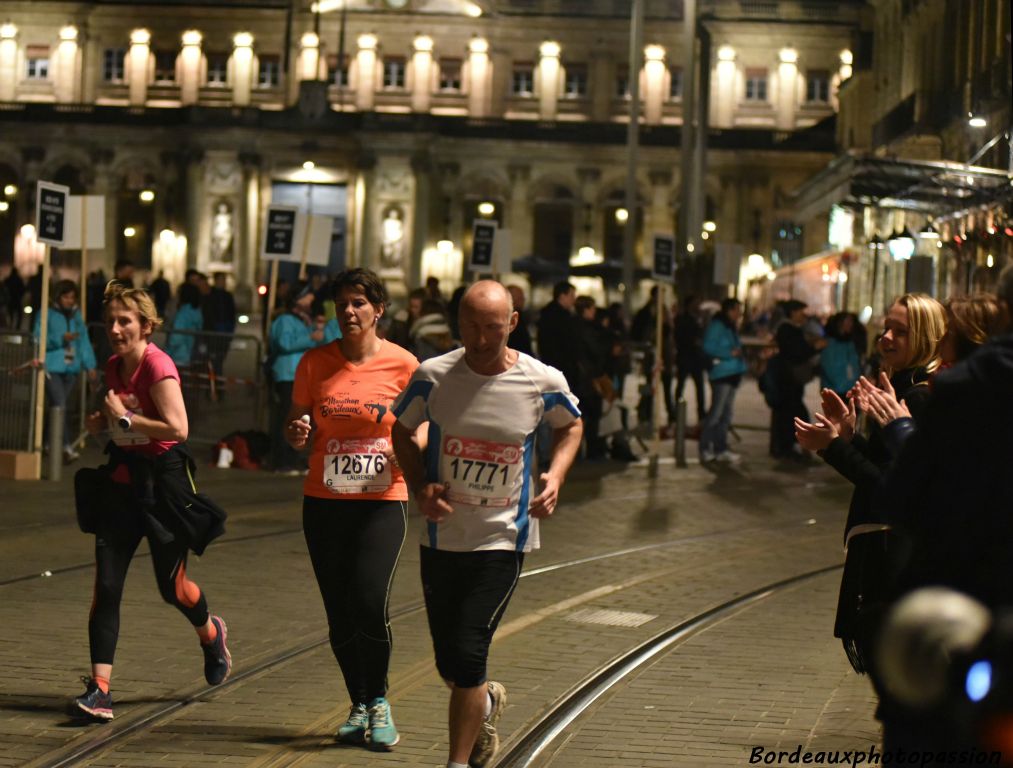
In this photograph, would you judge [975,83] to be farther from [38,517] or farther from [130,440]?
[130,440]

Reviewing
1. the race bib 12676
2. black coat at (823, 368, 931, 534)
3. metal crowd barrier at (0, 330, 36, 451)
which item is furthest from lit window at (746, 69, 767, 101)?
black coat at (823, 368, 931, 534)

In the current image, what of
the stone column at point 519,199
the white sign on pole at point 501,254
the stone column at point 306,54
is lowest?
the white sign on pole at point 501,254

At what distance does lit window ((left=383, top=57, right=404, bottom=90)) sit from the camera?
3780 inches

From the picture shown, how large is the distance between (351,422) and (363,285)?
20.1 inches

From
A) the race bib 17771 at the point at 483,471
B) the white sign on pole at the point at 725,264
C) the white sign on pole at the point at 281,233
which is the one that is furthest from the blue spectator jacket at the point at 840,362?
the race bib 17771 at the point at 483,471

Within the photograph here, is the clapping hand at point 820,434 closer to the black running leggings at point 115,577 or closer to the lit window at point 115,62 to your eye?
the black running leggings at point 115,577

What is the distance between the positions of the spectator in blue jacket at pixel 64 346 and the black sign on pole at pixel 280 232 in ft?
10.5

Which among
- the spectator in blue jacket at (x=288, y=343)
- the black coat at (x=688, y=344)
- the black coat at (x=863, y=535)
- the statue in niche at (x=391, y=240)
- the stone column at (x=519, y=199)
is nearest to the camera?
the black coat at (x=863, y=535)

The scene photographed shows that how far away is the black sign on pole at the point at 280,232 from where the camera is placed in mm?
20203

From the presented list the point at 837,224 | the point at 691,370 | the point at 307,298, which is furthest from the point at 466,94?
the point at 307,298

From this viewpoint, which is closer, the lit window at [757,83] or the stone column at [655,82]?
the lit window at [757,83]

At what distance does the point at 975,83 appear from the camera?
3419 centimetres

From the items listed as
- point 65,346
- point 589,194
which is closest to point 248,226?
point 589,194

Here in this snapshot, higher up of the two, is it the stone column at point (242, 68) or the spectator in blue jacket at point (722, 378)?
the stone column at point (242, 68)
